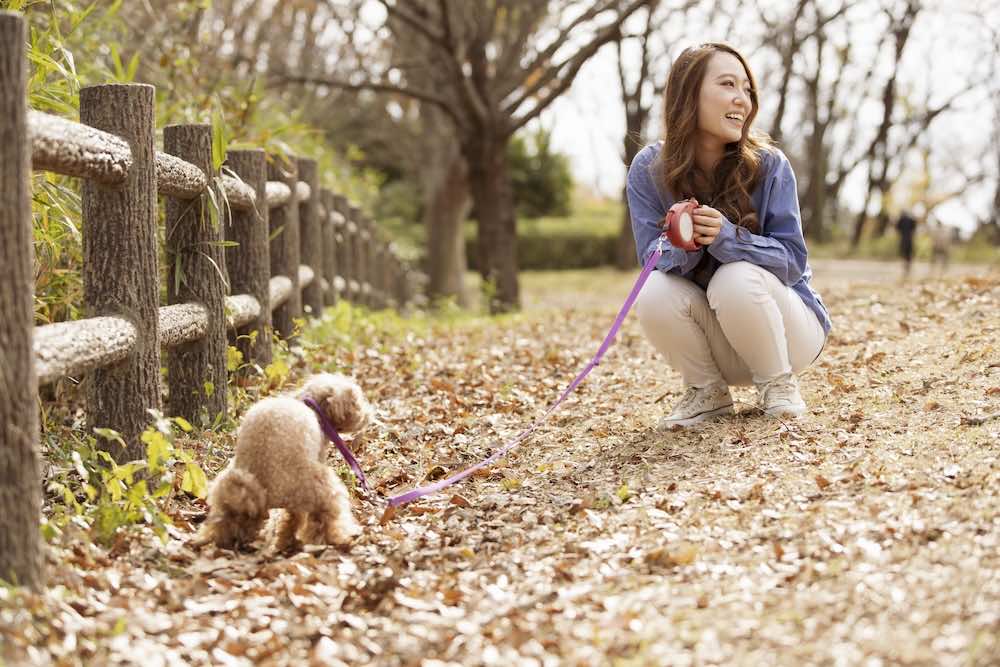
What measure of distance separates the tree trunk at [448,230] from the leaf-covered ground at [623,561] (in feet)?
35.0

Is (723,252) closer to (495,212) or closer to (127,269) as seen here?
(127,269)

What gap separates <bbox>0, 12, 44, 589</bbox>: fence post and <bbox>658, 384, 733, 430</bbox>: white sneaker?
258 centimetres

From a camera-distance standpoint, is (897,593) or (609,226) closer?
(897,593)

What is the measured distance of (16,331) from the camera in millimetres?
2316

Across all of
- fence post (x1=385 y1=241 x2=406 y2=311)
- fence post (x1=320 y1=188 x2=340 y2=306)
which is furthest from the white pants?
fence post (x1=385 y1=241 x2=406 y2=311)

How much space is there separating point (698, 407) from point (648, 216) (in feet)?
2.70

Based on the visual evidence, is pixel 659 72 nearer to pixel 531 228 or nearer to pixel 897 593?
pixel 531 228

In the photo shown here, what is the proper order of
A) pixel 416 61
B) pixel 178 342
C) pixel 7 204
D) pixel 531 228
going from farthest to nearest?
pixel 531 228 → pixel 416 61 → pixel 178 342 → pixel 7 204

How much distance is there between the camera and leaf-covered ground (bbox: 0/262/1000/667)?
224 cm

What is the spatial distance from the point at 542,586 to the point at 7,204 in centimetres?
161

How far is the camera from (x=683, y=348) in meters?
4.14

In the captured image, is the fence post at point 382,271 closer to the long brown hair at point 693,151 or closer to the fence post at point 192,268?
the fence post at point 192,268

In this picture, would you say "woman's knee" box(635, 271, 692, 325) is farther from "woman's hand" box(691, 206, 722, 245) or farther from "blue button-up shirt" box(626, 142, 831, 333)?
"woman's hand" box(691, 206, 722, 245)

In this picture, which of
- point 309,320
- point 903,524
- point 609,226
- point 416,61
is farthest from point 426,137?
point 903,524
